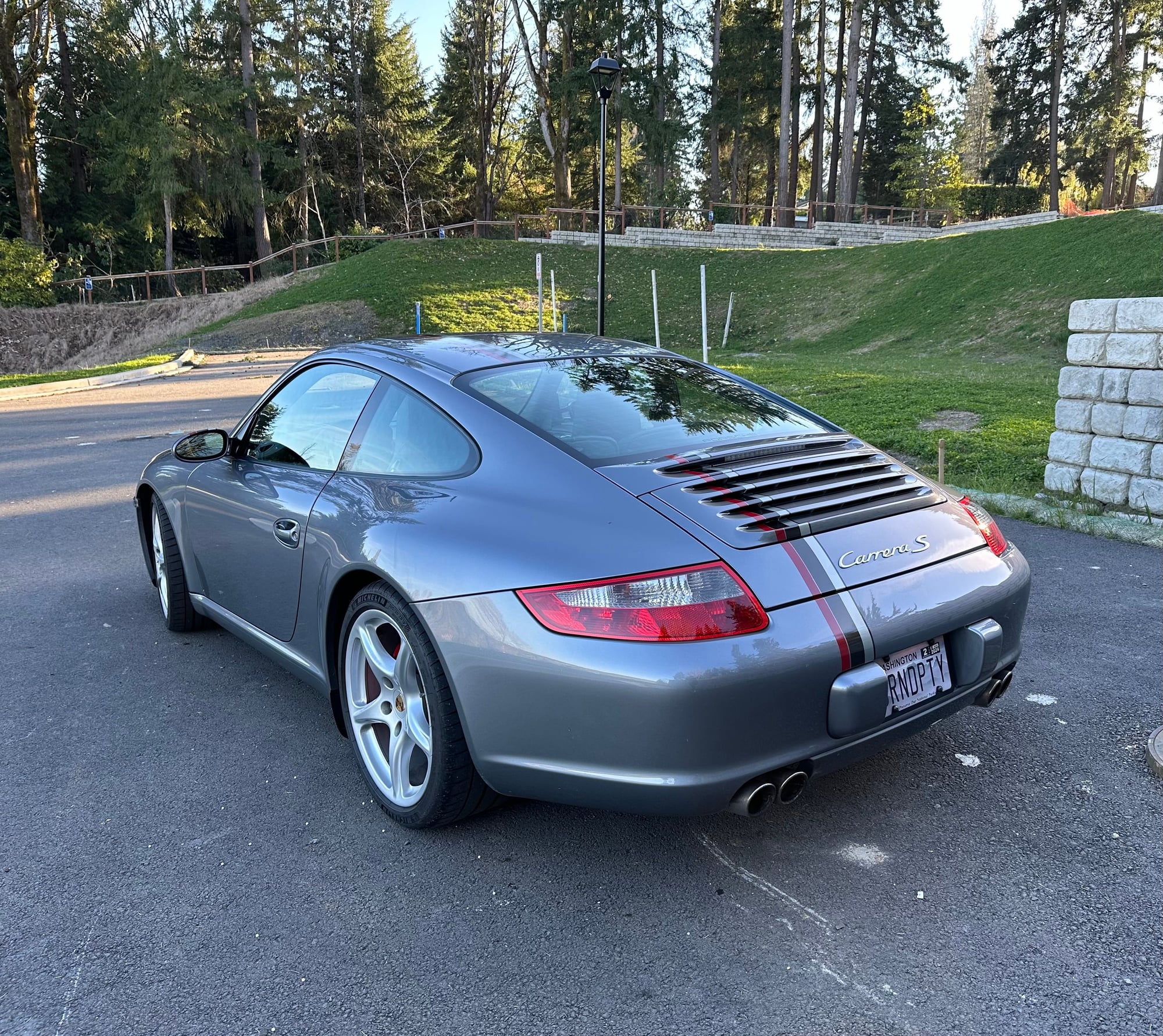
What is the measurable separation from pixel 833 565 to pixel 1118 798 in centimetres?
139

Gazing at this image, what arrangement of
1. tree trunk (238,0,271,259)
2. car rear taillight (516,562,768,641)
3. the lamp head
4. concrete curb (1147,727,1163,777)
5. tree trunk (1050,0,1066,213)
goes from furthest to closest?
tree trunk (1050,0,1066,213), tree trunk (238,0,271,259), the lamp head, concrete curb (1147,727,1163,777), car rear taillight (516,562,768,641)

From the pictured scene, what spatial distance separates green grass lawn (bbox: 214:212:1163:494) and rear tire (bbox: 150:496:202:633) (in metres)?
5.77

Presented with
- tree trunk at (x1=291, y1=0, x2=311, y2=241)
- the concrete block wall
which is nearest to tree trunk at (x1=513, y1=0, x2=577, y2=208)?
tree trunk at (x1=291, y1=0, x2=311, y2=241)

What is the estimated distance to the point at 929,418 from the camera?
30.6 feet

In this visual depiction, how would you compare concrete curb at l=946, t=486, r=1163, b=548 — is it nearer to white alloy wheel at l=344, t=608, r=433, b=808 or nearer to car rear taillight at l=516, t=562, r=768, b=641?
car rear taillight at l=516, t=562, r=768, b=641

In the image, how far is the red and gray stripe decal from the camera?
90.5 inches

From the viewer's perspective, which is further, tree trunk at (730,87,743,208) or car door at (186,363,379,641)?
tree trunk at (730,87,743,208)

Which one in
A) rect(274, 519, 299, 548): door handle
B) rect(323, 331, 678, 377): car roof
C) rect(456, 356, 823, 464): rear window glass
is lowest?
rect(274, 519, 299, 548): door handle

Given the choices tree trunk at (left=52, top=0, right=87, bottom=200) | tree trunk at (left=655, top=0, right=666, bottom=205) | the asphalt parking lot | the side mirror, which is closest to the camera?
the asphalt parking lot

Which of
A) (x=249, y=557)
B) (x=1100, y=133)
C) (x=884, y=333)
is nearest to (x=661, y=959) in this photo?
(x=249, y=557)

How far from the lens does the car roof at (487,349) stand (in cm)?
333

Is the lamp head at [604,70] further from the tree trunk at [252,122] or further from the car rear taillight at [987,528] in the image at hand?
the tree trunk at [252,122]

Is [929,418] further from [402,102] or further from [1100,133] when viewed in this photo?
[402,102]

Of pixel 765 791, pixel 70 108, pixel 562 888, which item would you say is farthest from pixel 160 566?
pixel 70 108
